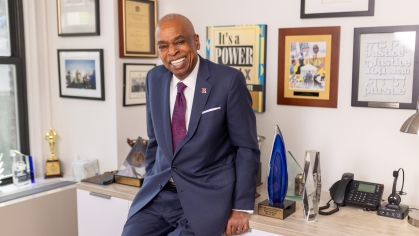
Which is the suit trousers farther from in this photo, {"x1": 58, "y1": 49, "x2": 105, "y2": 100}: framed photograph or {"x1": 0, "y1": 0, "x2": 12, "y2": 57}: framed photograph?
{"x1": 0, "y1": 0, "x2": 12, "y2": 57}: framed photograph

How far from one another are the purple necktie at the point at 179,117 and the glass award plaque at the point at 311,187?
0.56 meters

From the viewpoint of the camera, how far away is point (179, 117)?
76.3 inches

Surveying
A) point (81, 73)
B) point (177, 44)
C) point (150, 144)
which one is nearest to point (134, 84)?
point (81, 73)

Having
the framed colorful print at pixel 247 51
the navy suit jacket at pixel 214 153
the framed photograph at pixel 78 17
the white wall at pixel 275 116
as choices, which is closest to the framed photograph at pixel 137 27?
the white wall at pixel 275 116

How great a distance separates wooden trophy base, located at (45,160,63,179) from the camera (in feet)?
9.74

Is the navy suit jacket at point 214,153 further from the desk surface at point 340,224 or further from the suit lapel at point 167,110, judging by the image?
the desk surface at point 340,224

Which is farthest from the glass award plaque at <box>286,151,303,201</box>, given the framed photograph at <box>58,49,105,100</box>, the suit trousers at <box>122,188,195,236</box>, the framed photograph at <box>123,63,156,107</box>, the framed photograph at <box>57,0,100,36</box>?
the framed photograph at <box>57,0,100,36</box>

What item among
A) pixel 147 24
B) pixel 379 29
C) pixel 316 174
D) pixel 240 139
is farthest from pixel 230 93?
pixel 147 24

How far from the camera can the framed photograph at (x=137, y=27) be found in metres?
2.67

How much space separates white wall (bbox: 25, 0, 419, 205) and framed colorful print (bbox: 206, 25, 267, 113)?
0.15 feet

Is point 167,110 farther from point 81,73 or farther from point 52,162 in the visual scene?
Result: point 52,162

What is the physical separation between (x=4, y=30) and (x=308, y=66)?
1.96 meters

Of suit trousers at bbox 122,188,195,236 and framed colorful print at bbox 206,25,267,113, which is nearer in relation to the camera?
suit trousers at bbox 122,188,195,236

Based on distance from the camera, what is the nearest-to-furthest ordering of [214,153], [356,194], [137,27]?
[214,153]
[356,194]
[137,27]
